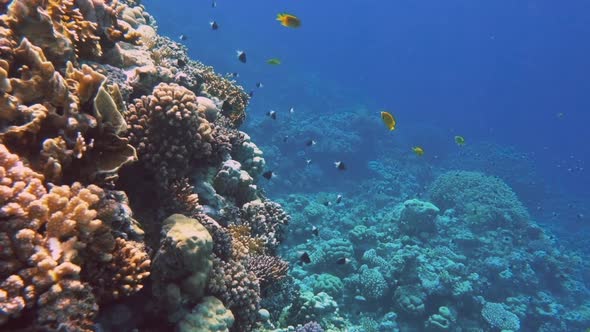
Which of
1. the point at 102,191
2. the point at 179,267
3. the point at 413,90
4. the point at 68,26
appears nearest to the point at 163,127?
the point at 102,191

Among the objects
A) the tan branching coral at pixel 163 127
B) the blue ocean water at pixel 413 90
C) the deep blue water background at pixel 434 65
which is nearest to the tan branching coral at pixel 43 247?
the tan branching coral at pixel 163 127

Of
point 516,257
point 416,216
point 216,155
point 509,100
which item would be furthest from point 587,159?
point 216,155

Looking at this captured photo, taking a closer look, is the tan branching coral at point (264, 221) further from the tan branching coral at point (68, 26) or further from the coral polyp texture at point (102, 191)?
the tan branching coral at point (68, 26)

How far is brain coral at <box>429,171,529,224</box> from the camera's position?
62.0 feet

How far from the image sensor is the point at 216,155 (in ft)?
18.2

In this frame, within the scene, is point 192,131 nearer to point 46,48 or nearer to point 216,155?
point 216,155

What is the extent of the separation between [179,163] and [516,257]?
55.4ft

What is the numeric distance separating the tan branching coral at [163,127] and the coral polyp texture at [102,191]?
0.05 ft

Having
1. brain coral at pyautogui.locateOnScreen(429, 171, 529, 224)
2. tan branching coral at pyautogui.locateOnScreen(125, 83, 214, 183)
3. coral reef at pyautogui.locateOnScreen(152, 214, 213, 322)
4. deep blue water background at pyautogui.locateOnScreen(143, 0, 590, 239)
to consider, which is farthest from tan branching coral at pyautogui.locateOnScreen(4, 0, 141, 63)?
deep blue water background at pyautogui.locateOnScreen(143, 0, 590, 239)

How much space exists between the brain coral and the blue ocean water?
2.45 m

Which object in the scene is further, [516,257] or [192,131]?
[516,257]

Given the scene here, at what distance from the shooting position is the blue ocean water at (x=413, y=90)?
89.6 ft

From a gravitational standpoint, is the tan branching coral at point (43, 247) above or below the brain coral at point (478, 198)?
below

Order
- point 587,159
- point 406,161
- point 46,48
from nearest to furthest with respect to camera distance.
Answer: point 46,48 → point 406,161 → point 587,159
